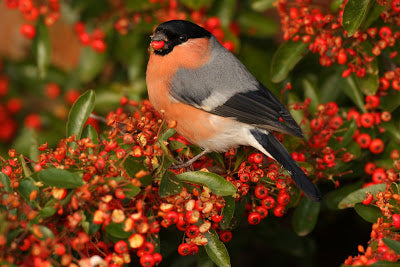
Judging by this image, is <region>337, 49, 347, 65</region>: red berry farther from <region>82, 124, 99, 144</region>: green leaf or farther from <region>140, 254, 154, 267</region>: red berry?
<region>140, 254, 154, 267</region>: red berry

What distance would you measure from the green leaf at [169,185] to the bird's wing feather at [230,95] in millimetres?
899

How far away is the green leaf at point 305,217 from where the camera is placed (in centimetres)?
350

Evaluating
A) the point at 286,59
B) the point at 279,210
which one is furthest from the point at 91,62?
the point at 279,210

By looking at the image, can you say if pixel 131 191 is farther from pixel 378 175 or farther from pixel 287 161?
pixel 378 175

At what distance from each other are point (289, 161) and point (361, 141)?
2.97ft

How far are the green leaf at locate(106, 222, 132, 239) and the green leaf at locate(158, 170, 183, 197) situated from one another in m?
0.26

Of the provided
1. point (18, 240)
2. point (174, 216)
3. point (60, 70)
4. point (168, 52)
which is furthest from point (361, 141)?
point (60, 70)

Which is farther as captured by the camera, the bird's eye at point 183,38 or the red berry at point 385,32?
the bird's eye at point 183,38

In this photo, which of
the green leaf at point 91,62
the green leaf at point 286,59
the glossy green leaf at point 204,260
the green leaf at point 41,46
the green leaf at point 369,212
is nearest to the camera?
the green leaf at point 369,212

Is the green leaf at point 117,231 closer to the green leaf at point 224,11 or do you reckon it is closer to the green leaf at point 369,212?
the green leaf at point 369,212

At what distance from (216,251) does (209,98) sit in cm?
114

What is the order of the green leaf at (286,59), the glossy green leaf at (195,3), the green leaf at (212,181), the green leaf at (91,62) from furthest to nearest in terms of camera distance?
1. the green leaf at (91,62)
2. the glossy green leaf at (195,3)
3. the green leaf at (286,59)
4. the green leaf at (212,181)

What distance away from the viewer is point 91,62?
15.7 feet

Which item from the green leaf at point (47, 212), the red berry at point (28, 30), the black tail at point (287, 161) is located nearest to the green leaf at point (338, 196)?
the black tail at point (287, 161)
